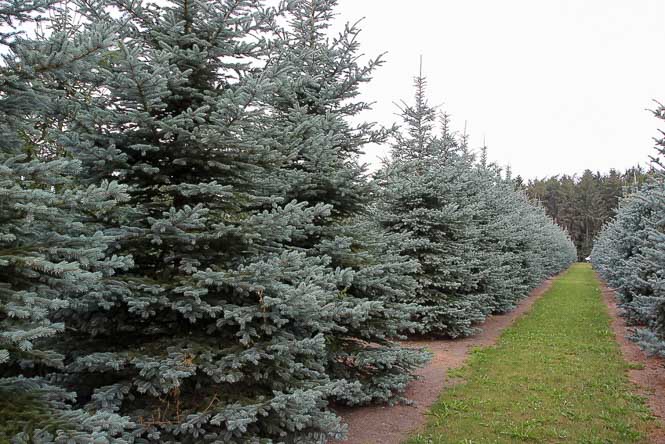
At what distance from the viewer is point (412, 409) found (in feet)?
21.4

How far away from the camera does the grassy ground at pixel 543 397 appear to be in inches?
223

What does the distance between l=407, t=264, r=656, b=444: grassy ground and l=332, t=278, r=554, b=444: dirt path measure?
0.70 feet

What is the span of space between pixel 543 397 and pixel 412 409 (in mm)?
1978

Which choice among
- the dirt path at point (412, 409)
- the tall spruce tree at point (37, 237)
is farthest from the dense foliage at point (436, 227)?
the tall spruce tree at point (37, 237)

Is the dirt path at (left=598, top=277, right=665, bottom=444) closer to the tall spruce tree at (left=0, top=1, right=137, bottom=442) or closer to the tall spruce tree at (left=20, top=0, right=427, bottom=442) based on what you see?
the tall spruce tree at (left=20, top=0, right=427, bottom=442)

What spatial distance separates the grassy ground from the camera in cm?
567

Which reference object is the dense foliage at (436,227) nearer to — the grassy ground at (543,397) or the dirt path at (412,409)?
the dirt path at (412,409)

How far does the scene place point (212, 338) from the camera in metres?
4.07

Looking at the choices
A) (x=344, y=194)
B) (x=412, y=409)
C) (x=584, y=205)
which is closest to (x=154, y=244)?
(x=344, y=194)

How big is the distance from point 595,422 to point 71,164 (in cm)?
624

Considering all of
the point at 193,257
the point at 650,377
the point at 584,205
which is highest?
the point at 584,205

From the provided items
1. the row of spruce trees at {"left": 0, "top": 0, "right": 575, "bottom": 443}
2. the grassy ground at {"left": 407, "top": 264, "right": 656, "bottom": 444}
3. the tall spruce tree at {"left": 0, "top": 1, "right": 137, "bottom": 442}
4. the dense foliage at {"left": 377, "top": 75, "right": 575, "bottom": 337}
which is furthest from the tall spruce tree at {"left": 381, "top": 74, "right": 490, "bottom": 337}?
the tall spruce tree at {"left": 0, "top": 1, "right": 137, "bottom": 442}

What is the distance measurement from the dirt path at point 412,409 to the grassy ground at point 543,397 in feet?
0.70

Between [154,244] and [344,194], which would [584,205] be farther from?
[154,244]
